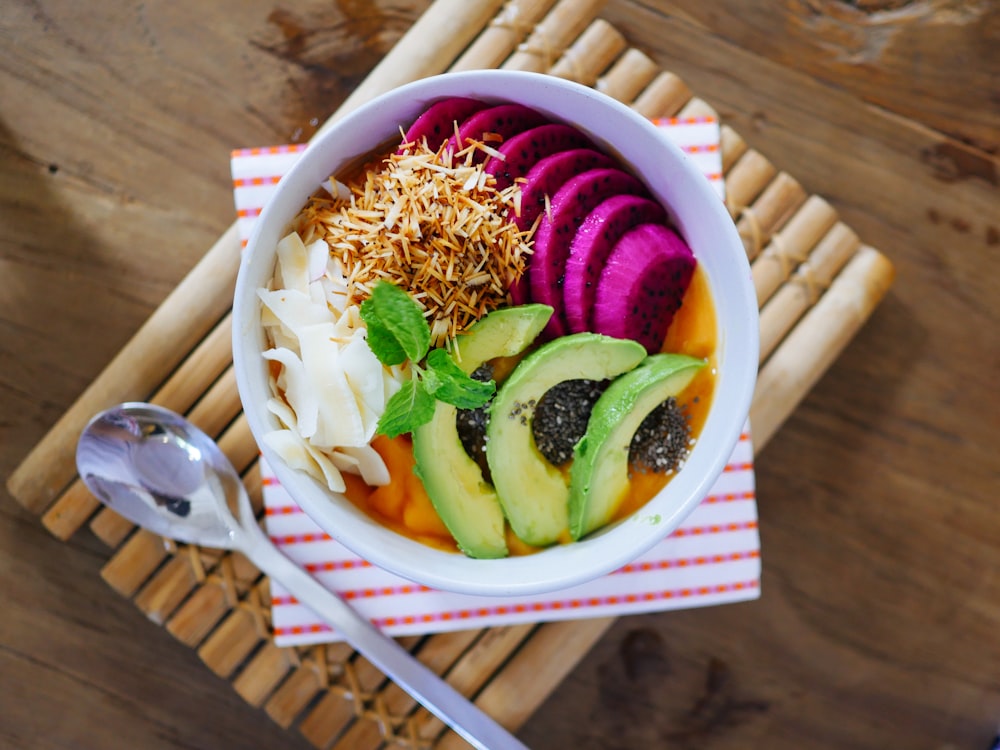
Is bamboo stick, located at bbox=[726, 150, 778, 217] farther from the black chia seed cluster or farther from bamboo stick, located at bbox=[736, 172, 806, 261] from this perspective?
the black chia seed cluster

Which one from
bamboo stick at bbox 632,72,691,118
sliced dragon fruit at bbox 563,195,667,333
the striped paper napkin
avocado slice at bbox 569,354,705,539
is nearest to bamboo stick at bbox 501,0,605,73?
bamboo stick at bbox 632,72,691,118

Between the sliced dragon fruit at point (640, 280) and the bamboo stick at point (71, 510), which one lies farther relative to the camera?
the bamboo stick at point (71, 510)

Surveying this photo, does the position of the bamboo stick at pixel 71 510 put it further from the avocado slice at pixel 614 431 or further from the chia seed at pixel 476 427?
the avocado slice at pixel 614 431

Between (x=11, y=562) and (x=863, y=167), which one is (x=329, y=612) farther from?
(x=863, y=167)

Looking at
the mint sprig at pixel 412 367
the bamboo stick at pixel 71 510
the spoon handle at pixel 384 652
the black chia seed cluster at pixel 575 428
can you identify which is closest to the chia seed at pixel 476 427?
the black chia seed cluster at pixel 575 428

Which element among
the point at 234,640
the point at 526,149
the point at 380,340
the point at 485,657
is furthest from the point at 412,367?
the point at 234,640

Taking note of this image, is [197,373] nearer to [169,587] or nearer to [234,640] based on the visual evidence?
[169,587]
